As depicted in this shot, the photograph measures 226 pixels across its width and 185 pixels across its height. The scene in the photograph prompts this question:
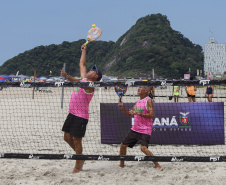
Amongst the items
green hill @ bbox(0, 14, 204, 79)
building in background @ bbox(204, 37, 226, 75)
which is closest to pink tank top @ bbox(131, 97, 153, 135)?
green hill @ bbox(0, 14, 204, 79)

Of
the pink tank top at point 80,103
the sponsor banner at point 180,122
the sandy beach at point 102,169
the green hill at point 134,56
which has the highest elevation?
the green hill at point 134,56

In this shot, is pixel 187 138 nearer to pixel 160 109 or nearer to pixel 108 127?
pixel 160 109

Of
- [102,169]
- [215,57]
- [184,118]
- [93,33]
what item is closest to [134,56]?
[215,57]

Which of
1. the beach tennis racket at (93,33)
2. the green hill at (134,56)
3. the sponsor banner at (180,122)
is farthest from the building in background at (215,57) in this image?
the beach tennis racket at (93,33)

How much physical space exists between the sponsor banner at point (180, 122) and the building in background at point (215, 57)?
171 meters

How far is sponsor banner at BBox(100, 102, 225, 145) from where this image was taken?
6359mm

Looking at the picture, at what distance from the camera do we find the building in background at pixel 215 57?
17575 cm

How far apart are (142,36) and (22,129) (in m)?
129

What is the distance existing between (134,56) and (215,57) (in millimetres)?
84768

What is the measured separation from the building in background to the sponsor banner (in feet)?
561

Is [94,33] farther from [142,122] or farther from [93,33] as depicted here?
[142,122]

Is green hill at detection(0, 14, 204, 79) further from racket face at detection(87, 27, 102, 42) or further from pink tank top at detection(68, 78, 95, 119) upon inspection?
pink tank top at detection(68, 78, 95, 119)

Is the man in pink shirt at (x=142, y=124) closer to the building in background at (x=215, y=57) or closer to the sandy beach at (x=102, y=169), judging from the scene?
the sandy beach at (x=102, y=169)

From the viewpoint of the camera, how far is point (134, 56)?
11869 centimetres
